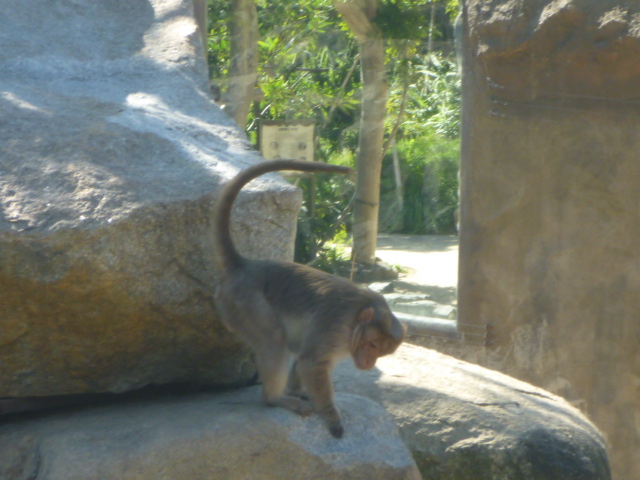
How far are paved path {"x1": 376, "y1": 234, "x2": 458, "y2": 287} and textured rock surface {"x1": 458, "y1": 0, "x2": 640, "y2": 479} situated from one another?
1.07m

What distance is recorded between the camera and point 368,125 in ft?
21.4

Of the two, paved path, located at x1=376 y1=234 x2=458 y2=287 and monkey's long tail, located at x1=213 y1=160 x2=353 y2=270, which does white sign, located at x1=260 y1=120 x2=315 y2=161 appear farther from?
monkey's long tail, located at x1=213 y1=160 x2=353 y2=270

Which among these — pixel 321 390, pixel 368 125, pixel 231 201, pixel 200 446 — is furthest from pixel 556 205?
pixel 200 446

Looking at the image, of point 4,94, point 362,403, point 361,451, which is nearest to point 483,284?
point 362,403

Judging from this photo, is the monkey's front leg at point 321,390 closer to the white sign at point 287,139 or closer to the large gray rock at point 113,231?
the large gray rock at point 113,231

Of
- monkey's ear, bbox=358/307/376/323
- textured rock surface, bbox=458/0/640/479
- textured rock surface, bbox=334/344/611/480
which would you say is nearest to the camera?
monkey's ear, bbox=358/307/376/323

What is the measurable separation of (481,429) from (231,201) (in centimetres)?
150

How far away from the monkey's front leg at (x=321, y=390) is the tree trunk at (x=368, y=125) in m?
3.24

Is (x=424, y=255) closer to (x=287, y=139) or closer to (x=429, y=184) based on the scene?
(x=429, y=184)

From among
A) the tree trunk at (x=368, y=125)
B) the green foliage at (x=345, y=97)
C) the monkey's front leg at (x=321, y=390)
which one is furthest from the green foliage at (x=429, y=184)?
the monkey's front leg at (x=321, y=390)

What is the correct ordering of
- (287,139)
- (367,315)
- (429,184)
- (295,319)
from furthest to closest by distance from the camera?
(429,184) < (287,139) < (295,319) < (367,315)

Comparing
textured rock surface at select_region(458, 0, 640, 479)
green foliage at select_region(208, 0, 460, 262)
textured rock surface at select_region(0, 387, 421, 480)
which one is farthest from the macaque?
green foliage at select_region(208, 0, 460, 262)

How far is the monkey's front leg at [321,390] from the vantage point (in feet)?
9.49

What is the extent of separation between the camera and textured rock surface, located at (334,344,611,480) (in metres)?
3.25
